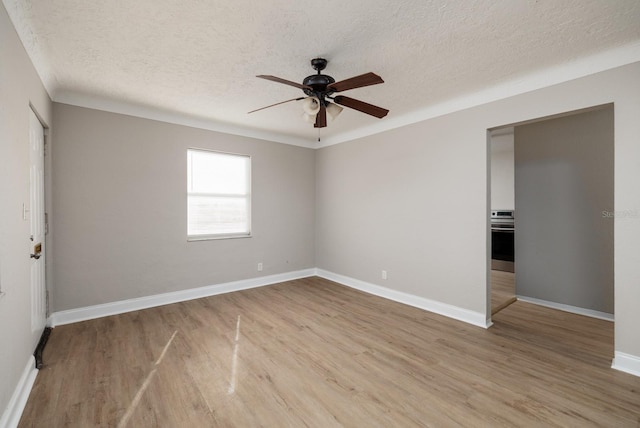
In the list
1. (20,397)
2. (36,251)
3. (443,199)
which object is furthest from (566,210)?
(36,251)

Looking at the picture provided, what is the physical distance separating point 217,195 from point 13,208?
2.61m

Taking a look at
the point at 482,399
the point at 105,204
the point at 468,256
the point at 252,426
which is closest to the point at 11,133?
the point at 105,204

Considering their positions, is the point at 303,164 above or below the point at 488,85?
below

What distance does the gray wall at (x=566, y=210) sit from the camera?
346 cm

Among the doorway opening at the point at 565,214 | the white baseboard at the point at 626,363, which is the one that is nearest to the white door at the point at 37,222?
the doorway opening at the point at 565,214

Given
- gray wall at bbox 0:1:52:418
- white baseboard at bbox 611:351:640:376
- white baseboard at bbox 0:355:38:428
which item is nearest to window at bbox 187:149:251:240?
gray wall at bbox 0:1:52:418

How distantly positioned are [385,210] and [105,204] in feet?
11.9

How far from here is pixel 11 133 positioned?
6.07 ft

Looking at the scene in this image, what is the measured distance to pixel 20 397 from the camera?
189 centimetres

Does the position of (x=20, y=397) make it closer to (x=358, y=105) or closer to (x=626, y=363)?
(x=358, y=105)

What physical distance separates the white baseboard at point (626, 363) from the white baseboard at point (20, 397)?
4226 mm

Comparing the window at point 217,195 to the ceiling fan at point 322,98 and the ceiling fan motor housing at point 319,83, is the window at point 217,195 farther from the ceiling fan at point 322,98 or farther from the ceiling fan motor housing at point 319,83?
the ceiling fan motor housing at point 319,83

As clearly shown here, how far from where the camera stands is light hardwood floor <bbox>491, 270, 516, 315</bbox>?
3.89 metres

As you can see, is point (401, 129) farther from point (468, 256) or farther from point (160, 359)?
point (160, 359)
